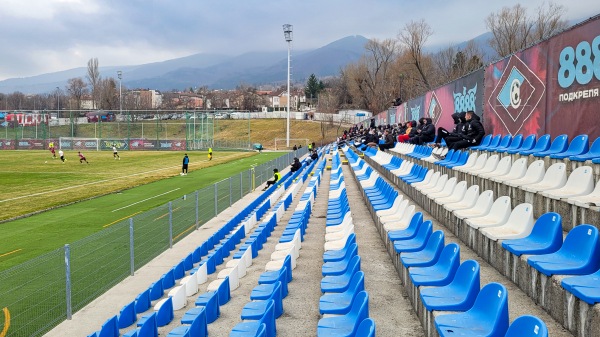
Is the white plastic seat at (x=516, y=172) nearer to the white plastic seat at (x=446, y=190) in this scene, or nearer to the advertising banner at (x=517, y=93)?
the white plastic seat at (x=446, y=190)

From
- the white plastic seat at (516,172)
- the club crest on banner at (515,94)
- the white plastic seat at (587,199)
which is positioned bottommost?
the white plastic seat at (587,199)

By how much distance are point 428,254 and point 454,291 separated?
1.12 m

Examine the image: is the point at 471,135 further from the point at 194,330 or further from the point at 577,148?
the point at 194,330

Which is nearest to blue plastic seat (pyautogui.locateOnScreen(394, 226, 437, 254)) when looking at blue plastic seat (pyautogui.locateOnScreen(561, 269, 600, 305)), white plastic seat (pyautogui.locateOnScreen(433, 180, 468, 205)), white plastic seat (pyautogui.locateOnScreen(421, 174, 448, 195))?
white plastic seat (pyautogui.locateOnScreen(433, 180, 468, 205))

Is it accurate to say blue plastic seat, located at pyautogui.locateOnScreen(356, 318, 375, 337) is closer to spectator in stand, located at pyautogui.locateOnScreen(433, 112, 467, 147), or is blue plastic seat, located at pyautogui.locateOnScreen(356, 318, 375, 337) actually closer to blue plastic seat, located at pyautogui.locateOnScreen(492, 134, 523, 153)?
blue plastic seat, located at pyautogui.locateOnScreen(492, 134, 523, 153)

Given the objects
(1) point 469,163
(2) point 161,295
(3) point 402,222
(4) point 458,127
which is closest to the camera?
(3) point 402,222

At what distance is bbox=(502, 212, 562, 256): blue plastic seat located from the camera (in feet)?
14.4

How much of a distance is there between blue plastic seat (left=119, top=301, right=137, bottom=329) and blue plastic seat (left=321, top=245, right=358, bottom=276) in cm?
234

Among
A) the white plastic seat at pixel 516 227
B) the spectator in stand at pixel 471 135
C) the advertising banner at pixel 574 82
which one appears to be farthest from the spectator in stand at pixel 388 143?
the white plastic seat at pixel 516 227

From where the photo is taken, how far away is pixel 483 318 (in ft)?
11.2

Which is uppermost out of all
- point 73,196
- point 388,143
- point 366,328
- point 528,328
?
point 388,143

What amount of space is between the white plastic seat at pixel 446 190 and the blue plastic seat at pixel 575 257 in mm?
3954

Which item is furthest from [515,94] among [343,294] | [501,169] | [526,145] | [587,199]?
[343,294]

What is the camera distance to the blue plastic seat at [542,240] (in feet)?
14.4
